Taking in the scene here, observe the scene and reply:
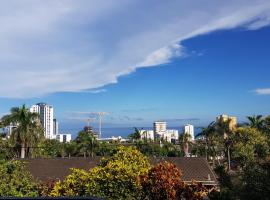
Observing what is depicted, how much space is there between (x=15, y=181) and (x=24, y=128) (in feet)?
90.3

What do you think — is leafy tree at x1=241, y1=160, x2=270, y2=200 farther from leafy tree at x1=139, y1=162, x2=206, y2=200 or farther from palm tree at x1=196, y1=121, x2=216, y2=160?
palm tree at x1=196, y1=121, x2=216, y2=160

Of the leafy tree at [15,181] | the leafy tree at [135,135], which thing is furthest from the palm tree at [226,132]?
the leafy tree at [15,181]

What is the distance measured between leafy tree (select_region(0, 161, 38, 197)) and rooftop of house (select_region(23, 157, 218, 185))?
12019 mm

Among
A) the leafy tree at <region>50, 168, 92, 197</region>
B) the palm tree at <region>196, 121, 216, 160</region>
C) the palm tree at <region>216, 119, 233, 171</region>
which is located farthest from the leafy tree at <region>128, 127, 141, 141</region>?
the leafy tree at <region>50, 168, 92, 197</region>

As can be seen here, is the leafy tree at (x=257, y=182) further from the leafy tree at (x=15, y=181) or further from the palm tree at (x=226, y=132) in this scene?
the palm tree at (x=226, y=132)

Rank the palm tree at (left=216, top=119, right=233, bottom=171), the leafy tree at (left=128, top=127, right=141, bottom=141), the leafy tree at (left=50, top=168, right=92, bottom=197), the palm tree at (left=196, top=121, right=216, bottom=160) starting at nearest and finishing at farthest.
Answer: the leafy tree at (left=50, top=168, right=92, bottom=197), the palm tree at (left=216, top=119, right=233, bottom=171), the palm tree at (left=196, top=121, right=216, bottom=160), the leafy tree at (left=128, top=127, right=141, bottom=141)

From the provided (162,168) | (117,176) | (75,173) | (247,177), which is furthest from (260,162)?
(75,173)

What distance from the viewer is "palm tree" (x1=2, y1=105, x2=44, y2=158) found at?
138 ft

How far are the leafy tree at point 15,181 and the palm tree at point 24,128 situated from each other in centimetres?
2646

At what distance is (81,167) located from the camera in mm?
29672

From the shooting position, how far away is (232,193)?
11.4 m

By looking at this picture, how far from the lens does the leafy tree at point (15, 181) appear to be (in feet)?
49.0

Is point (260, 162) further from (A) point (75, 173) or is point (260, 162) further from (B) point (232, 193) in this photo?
(A) point (75, 173)

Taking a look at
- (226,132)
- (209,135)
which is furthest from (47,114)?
(226,132)
